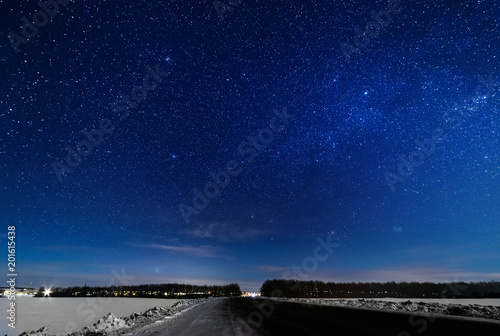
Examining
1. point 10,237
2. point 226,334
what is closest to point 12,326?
point 10,237

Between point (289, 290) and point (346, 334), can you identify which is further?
point (289, 290)

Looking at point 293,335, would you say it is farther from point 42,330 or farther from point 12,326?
point 12,326

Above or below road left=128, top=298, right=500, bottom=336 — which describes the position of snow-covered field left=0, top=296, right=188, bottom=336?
below

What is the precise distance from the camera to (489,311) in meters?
22.2

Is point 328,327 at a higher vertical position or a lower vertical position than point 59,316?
higher

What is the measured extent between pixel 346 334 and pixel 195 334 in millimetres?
6350

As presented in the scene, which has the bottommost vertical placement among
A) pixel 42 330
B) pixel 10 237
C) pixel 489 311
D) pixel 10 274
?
pixel 489 311

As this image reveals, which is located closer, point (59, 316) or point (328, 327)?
point (328, 327)

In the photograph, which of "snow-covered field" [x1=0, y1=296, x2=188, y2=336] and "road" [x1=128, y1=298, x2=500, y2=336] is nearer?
"road" [x1=128, y1=298, x2=500, y2=336]

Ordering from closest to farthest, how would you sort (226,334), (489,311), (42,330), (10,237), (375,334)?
(375,334) < (226,334) < (10,237) < (42,330) < (489,311)

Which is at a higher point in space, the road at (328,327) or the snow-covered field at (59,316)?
the road at (328,327)

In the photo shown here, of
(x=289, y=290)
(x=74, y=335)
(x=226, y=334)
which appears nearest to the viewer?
(x=226, y=334)

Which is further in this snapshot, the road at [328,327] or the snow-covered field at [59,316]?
the snow-covered field at [59,316]

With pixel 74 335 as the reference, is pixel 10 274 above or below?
above
